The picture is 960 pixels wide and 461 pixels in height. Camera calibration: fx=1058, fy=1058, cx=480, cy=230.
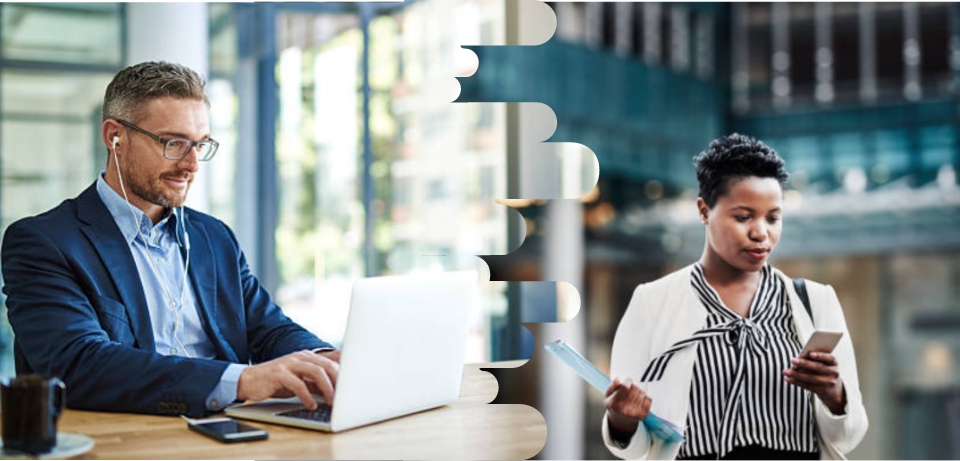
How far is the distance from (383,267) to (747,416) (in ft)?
16.0

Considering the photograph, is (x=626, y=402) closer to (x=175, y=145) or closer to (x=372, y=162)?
(x=175, y=145)

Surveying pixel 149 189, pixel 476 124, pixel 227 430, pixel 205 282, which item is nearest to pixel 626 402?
pixel 227 430

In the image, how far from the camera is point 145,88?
6.68 ft

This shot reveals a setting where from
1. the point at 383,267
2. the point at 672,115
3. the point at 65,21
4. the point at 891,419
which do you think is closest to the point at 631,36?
the point at 672,115

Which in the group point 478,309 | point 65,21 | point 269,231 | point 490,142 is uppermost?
point 65,21

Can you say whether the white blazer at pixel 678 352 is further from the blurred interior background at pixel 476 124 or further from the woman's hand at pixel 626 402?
the blurred interior background at pixel 476 124

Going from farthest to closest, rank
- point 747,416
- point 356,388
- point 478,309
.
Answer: point 478,309 → point 747,416 → point 356,388

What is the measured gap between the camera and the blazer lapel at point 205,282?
83.8 inches

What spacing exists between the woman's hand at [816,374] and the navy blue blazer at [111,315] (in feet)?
3.11

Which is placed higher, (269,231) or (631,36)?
(631,36)

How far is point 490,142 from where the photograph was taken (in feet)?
23.0

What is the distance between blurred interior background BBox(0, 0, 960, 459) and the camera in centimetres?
571

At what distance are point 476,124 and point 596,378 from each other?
5242mm

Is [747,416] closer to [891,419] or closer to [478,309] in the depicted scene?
[478,309]
